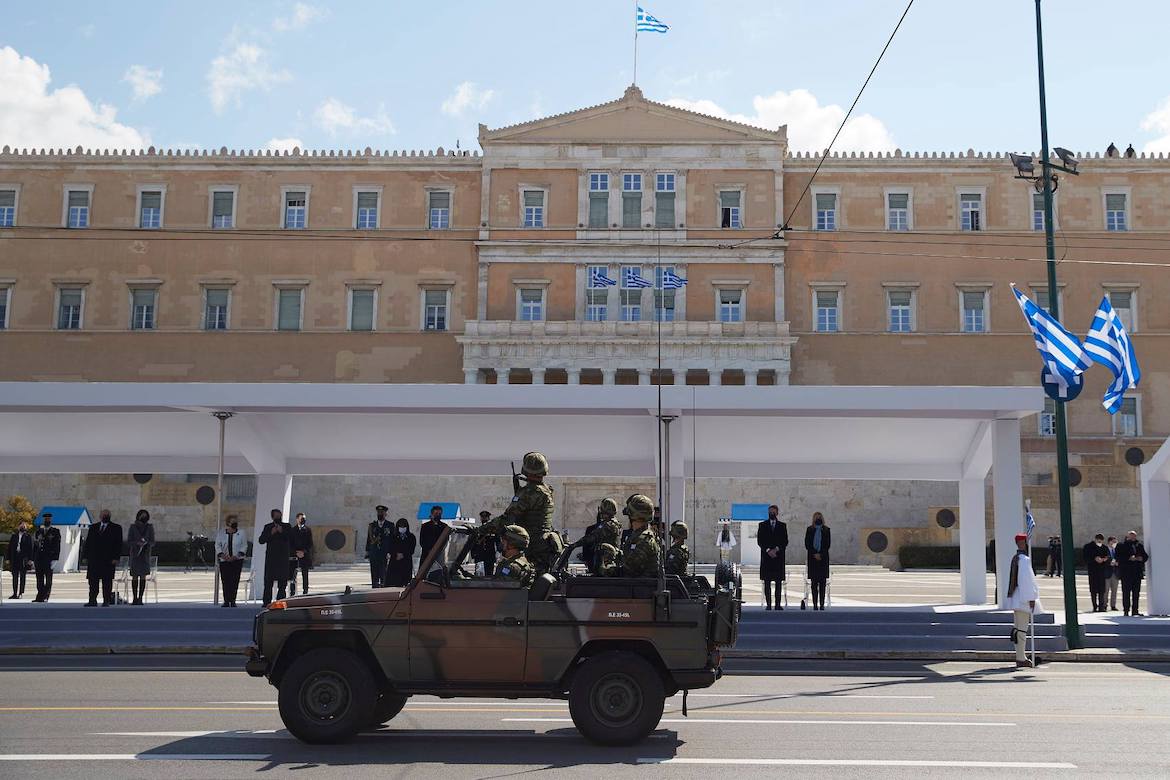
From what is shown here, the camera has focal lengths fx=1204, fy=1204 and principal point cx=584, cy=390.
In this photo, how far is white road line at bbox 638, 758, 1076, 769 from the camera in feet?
27.7

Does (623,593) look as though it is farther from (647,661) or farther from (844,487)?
(844,487)

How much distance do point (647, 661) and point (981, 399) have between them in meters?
11.5

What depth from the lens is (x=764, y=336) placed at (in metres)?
52.3

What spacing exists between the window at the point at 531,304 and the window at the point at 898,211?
16.0 m

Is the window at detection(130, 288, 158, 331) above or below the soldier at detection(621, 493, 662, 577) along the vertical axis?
above

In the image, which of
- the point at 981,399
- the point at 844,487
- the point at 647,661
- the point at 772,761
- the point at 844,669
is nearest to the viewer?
the point at 772,761

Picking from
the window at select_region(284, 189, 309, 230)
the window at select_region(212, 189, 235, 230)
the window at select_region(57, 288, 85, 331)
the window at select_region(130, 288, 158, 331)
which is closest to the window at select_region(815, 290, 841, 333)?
the window at select_region(284, 189, 309, 230)

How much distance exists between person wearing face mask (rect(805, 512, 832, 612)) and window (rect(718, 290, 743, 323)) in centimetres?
3449

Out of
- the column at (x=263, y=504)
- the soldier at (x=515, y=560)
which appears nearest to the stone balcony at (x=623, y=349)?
the column at (x=263, y=504)

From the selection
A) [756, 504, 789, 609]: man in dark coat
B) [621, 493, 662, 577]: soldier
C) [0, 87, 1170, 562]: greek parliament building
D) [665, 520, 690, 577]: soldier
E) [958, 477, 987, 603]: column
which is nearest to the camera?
[621, 493, 662, 577]: soldier

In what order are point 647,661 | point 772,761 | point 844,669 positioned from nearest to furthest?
1. point 772,761
2. point 647,661
3. point 844,669

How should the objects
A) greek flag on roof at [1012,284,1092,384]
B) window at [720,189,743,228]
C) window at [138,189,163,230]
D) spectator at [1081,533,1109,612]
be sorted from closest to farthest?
greek flag on roof at [1012,284,1092,384] < spectator at [1081,533,1109,612] < window at [720,189,743,228] < window at [138,189,163,230]

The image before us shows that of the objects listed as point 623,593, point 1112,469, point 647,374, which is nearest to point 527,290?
point 647,374

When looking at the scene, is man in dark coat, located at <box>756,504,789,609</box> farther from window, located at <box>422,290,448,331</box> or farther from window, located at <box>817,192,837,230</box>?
window, located at <box>817,192,837,230</box>
